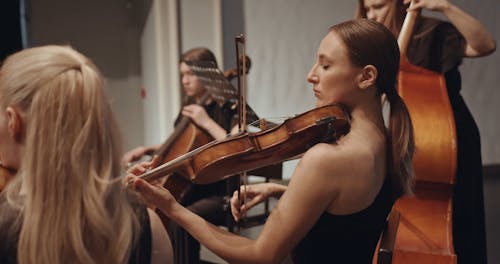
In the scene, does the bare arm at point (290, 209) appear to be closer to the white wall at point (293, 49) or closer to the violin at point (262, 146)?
the violin at point (262, 146)

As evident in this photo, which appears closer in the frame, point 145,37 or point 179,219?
point 179,219

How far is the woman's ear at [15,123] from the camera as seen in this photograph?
1001mm

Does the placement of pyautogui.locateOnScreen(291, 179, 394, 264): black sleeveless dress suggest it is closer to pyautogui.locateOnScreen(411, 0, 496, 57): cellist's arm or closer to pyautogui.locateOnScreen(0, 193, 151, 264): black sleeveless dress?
pyautogui.locateOnScreen(0, 193, 151, 264): black sleeveless dress

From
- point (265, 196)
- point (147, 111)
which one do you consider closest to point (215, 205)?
point (265, 196)

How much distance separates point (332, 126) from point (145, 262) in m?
0.49

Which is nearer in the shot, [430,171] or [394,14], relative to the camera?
[430,171]

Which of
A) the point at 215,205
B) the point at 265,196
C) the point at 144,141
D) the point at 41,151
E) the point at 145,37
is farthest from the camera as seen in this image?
the point at 144,141

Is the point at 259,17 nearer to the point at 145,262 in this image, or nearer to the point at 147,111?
the point at 147,111

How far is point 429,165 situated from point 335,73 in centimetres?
78

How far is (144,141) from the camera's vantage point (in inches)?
195

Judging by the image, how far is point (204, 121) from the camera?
239 cm

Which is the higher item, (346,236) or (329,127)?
(329,127)

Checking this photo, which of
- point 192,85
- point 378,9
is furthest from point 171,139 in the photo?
point 378,9

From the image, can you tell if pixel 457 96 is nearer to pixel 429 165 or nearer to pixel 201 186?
pixel 429 165
